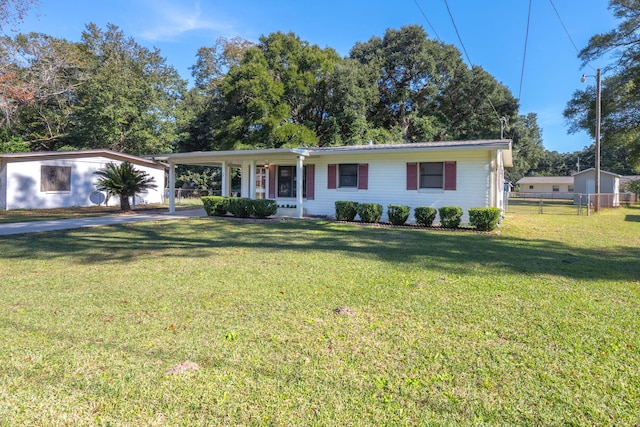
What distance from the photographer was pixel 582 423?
2.04 m

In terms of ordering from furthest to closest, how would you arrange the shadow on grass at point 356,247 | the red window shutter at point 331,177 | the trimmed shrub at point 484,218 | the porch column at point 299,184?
1. the red window shutter at point 331,177
2. the porch column at point 299,184
3. the trimmed shrub at point 484,218
4. the shadow on grass at point 356,247

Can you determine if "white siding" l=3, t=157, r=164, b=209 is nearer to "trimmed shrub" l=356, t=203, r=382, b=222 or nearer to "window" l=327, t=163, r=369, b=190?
"window" l=327, t=163, r=369, b=190

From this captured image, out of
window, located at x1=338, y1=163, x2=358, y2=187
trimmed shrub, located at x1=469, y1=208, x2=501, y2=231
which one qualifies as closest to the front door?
window, located at x1=338, y1=163, x2=358, y2=187

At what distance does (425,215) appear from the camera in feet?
36.4

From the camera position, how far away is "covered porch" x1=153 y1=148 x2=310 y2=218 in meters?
12.7

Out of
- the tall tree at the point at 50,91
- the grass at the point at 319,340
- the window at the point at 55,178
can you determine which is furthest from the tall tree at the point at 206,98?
the grass at the point at 319,340

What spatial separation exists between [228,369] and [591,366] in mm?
2611

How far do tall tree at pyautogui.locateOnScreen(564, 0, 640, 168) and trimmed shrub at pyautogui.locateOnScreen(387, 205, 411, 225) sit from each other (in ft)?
60.2

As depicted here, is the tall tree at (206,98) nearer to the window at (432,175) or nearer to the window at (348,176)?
the window at (348,176)

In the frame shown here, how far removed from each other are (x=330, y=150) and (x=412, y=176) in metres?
2.93

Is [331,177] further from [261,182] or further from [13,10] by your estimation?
[13,10]

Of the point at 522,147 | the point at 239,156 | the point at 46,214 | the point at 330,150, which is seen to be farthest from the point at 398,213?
the point at 522,147

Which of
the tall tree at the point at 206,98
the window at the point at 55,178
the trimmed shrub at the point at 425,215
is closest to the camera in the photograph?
the trimmed shrub at the point at 425,215

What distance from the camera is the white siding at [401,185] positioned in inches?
441
